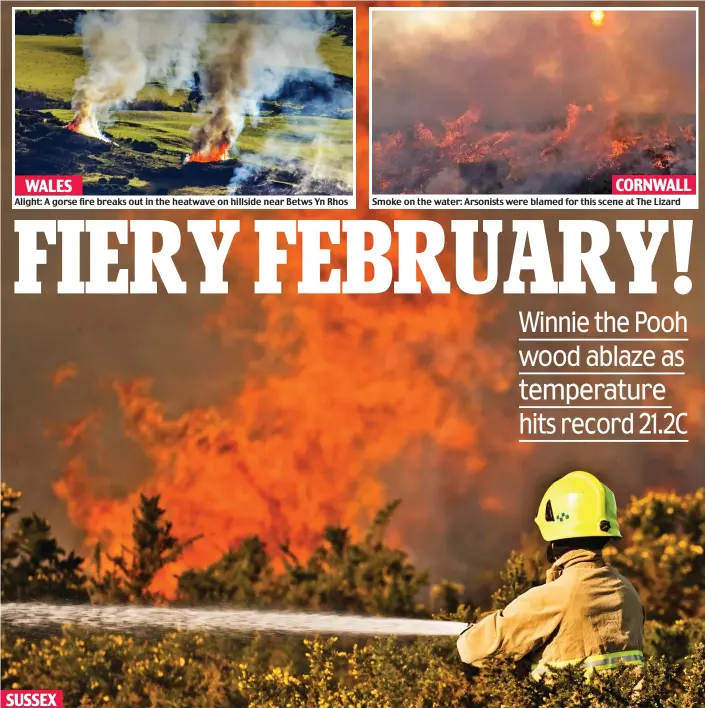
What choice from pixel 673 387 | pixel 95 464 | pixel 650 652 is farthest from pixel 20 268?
pixel 650 652

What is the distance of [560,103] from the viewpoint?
717 centimetres

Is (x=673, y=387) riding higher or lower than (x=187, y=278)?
lower

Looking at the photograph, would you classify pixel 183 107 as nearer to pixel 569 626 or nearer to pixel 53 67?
pixel 53 67

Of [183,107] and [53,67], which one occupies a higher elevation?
[53,67]

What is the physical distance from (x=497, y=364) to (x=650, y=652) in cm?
217

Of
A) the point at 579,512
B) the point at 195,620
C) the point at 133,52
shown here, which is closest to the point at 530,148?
the point at 133,52

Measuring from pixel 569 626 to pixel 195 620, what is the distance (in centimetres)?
301

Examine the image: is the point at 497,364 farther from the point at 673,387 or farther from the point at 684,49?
the point at 684,49

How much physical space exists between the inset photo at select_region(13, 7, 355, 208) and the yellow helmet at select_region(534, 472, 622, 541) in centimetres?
283

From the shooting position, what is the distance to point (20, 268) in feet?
23.6

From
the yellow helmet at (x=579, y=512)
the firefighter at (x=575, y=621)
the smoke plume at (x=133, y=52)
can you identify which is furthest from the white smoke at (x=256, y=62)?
the firefighter at (x=575, y=621)

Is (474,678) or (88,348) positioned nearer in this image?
(474,678)

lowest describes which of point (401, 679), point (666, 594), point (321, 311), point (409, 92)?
point (401, 679)

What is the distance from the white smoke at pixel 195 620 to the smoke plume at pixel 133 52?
3.36m
